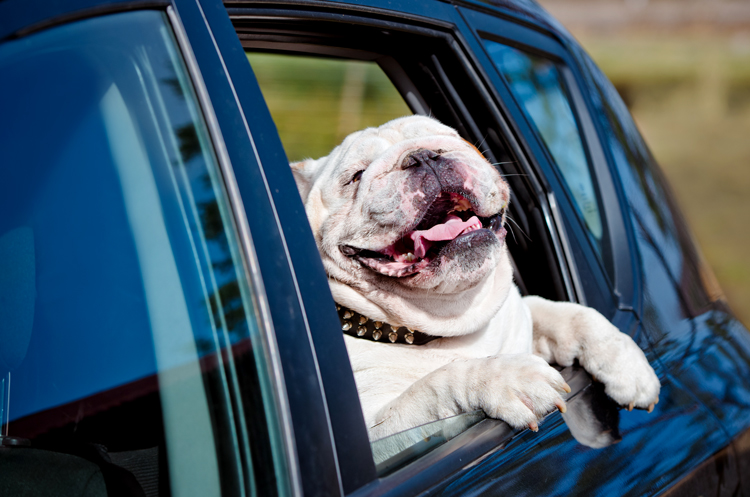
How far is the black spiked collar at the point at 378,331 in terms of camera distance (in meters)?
2.12

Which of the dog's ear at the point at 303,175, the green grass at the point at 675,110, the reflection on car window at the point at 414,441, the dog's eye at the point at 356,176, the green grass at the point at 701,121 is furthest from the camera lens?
the green grass at the point at 701,121

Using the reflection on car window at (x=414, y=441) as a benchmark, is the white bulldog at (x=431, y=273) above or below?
above

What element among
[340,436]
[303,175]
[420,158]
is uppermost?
[303,175]

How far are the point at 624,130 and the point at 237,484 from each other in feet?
7.13

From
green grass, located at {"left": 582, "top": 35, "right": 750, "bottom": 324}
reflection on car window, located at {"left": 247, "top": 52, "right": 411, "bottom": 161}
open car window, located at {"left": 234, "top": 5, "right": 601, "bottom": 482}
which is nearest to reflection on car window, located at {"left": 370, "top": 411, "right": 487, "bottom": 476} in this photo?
open car window, located at {"left": 234, "top": 5, "right": 601, "bottom": 482}

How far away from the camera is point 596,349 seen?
81.5 inches

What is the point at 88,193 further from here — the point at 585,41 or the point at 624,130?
the point at 585,41

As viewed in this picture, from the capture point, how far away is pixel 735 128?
57.7 ft

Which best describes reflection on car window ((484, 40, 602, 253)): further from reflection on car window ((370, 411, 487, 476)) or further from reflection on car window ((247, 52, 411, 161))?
reflection on car window ((247, 52, 411, 161))

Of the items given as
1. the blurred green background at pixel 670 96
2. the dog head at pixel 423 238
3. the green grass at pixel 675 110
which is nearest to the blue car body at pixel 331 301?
the dog head at pixel 423 238

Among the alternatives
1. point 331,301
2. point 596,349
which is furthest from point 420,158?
point 331,301

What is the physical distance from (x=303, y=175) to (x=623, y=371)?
4.75 feet

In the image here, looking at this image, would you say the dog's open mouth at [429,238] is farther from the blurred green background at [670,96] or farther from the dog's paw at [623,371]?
the blurred green background at [670,96]

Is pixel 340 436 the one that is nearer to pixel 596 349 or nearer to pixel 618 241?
pixel 596 349
